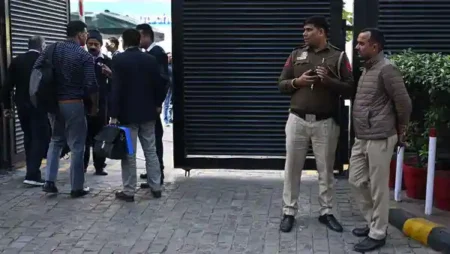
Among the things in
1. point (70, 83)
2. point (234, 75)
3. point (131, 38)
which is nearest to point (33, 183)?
point (70, 83)

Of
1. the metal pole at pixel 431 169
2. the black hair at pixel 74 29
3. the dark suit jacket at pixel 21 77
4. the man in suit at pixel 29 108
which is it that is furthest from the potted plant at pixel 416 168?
the dark suit jacket at pixel 21 77

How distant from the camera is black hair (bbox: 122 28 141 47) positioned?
675cm

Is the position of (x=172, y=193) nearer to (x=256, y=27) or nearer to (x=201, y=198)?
(x=201, y=198)

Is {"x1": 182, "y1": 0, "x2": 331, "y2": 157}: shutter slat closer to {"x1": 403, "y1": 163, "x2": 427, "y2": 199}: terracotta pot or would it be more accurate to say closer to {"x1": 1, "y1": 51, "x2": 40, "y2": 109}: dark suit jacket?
{"x1": 403, "y1": 163, "x2": 427, "y2": 199}: terracotta pot

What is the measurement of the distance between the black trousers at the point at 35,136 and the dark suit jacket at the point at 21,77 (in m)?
0.11

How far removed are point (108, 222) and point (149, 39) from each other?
251 centimetres

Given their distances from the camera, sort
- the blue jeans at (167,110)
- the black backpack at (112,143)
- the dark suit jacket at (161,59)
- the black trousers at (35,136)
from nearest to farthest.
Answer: the black backpack at (112,143) → the dark suit jacket at (161,59) → the black trousers at (35,136) → the blue jeans at (167,110)

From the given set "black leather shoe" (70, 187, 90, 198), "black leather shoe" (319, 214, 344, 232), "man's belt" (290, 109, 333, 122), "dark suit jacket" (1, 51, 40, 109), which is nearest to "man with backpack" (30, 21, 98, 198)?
"black leather shoe" (70, 187, 90, 198)

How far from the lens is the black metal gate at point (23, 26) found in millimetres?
8359

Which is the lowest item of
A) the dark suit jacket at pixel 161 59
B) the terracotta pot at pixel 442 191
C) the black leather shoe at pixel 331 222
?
the black leather shoe at pixel 331 222

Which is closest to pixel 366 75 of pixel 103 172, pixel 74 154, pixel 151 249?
pixel 151 249

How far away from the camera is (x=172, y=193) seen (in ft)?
23.9

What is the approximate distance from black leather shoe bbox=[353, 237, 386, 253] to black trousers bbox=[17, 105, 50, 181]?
4184mm

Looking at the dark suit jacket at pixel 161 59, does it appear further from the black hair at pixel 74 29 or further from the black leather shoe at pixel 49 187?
the black leather shoe at pixel 49 187
